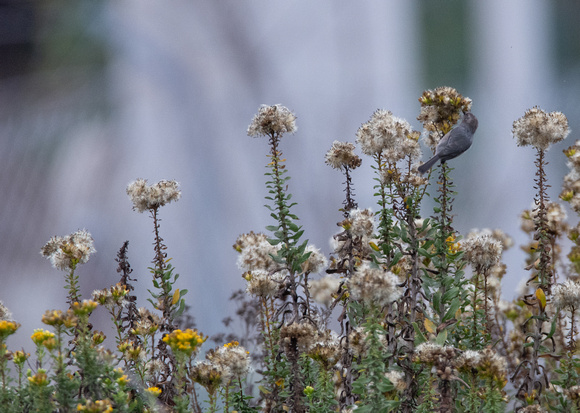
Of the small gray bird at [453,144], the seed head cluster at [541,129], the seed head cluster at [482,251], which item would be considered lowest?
the seed head cluster at [482,251]

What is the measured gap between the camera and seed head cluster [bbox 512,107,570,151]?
2.47 m

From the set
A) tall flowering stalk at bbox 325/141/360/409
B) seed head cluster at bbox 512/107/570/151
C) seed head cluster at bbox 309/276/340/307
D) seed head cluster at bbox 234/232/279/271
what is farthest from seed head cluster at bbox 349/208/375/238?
seed head cluster at bbox 309/276/340/307

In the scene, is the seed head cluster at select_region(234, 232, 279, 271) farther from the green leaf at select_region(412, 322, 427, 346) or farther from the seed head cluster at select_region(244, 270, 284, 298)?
the green leaf at select_region(412, 322, 427, 346)

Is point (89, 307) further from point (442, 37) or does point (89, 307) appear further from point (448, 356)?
point (442, 37)

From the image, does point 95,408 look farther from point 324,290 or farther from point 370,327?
point 324,290

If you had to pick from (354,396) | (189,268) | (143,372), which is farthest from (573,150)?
(189,268)

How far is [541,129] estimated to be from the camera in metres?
2.47

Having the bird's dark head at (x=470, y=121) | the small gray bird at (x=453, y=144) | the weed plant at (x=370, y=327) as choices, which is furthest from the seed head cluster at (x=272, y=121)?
the bird's dark head at (x=470, y=121)

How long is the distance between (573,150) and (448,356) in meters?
1.70

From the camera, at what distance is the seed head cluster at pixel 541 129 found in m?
2.47

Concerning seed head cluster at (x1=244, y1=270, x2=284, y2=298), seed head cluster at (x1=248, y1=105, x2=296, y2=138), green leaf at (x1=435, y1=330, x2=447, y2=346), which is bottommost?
green leaf at (x1=435, y1=330, x2=447, y2=346)

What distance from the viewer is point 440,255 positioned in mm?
2455

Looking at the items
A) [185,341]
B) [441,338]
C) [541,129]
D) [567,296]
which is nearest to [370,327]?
[441,338]

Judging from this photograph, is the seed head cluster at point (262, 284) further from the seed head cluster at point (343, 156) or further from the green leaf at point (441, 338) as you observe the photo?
the green leaf at point (441, 338)
